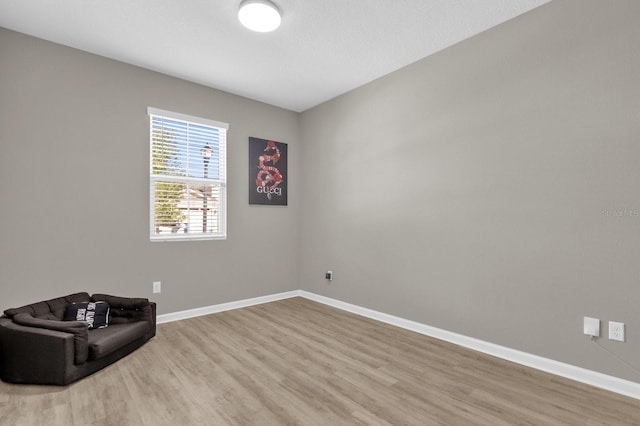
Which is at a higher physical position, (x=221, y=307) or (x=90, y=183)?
(x=90, y=183)

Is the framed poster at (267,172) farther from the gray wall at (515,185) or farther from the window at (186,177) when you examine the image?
the gray wall at (515,185)

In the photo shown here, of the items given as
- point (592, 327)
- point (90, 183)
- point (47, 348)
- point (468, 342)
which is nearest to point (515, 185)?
point (592, 327)

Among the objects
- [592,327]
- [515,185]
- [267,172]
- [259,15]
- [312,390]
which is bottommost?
[312,390]

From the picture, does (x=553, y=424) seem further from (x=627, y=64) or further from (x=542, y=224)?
(x=627, y=64)

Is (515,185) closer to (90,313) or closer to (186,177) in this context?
(186,177)

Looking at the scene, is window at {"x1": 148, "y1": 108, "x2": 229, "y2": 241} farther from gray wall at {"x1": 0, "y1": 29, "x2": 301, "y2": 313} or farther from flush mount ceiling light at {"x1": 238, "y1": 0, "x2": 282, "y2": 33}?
flush mount ceiling light at {"x1": 238, "y1": 0, "x2": 282, "y2": 33}

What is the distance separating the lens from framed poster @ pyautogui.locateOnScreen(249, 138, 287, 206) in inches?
181

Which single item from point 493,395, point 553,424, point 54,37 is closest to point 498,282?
point 493,395

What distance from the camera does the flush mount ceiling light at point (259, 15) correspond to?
2.51 m

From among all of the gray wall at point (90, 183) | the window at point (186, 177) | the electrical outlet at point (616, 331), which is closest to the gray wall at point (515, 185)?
the electrical outlet at point (616, 331)

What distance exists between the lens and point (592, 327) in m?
2.35

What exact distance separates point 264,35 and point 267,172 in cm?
208

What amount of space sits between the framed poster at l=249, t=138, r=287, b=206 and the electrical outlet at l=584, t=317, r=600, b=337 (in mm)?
→ 3778

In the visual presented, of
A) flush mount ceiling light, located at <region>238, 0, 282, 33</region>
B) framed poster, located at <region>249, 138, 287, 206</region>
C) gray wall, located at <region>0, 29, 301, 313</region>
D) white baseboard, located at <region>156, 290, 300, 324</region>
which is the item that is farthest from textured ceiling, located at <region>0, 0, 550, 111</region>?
white baseboard, located at <region>156, 290, 300, 324</region>
